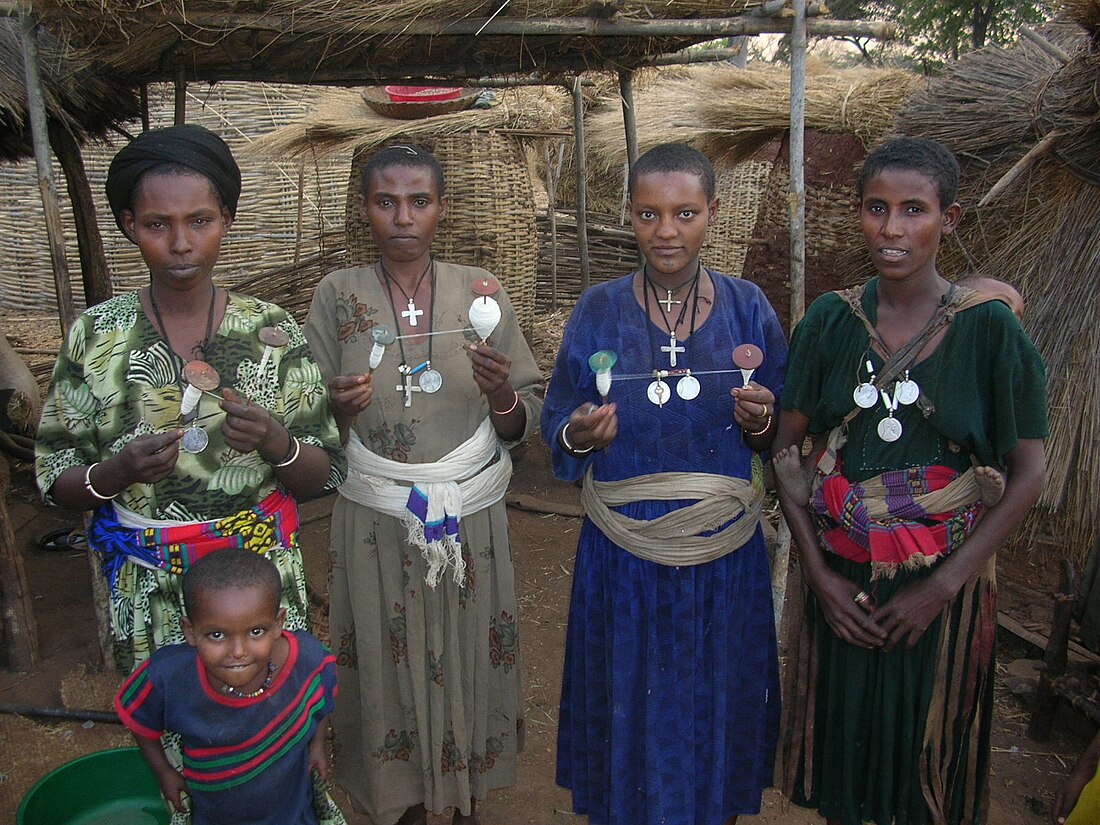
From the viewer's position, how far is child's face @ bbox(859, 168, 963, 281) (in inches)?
78.7

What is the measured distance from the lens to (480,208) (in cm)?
570

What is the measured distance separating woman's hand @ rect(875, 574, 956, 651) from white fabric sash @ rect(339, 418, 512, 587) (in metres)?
1.11

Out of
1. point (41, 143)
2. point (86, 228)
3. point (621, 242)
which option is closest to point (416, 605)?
point (41, 143)

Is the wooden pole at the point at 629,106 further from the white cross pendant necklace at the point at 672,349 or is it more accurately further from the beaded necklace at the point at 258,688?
the beaded necklace at the point at 258,688

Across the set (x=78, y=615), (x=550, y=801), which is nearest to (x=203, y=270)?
(x=550, y=801)

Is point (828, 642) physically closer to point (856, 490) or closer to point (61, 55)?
point (856, 490)

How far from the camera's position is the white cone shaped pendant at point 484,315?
8.10 ft

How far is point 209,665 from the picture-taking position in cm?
186

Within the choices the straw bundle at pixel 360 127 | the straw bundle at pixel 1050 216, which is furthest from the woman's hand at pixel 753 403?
the straw bundle at pixel 360 127

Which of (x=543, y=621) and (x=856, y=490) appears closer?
(x=856, y=490)

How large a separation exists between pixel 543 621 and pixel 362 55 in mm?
2914

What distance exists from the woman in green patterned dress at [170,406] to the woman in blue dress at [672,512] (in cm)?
76

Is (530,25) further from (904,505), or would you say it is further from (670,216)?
(904,505)

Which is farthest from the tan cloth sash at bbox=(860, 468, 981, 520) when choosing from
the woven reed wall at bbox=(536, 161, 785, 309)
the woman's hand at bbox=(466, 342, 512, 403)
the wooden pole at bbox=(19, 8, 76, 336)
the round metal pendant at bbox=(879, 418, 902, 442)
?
the woven reed wall at bbox=(536, 161, 785, 309)
